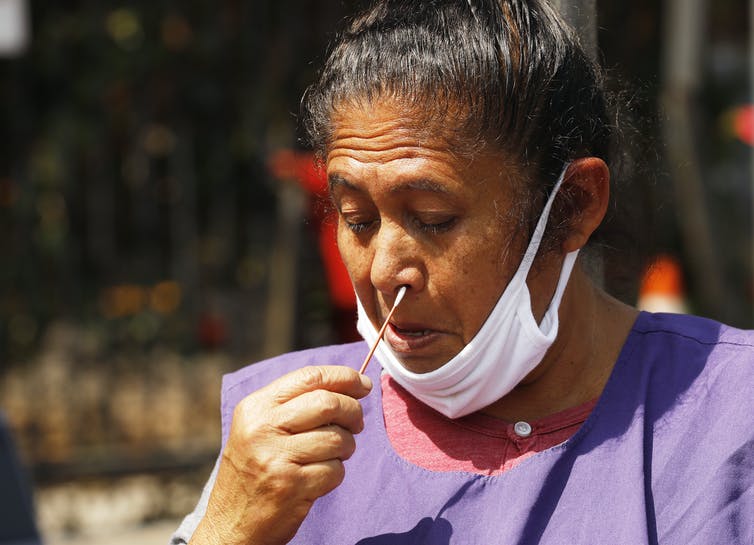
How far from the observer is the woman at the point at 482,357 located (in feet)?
5.72

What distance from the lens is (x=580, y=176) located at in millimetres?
1850

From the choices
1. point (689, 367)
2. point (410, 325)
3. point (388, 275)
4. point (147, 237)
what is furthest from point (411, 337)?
point (147, 237)

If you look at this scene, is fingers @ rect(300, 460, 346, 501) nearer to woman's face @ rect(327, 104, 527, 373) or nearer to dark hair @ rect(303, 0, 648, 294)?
woman's face @ rect(327, 104, 527, 373)

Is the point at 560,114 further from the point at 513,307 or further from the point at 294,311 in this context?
the point at 294,311

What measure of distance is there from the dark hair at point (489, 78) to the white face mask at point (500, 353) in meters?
0.08

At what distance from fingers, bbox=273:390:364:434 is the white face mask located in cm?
15

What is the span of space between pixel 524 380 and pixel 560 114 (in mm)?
455

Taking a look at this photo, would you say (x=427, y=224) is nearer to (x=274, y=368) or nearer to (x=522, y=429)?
(x=522, y=429)

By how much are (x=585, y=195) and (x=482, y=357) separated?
1.05 feet

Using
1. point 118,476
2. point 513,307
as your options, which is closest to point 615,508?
point 513,307

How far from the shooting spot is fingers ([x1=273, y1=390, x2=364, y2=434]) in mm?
1722

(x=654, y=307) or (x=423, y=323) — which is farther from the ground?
(x=423, y=323)

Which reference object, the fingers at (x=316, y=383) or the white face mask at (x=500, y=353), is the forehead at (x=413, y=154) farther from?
the fingers at (x=316, y=383)

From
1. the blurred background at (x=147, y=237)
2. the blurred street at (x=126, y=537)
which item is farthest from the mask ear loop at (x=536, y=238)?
the blurred street at (x=126, y=537)
